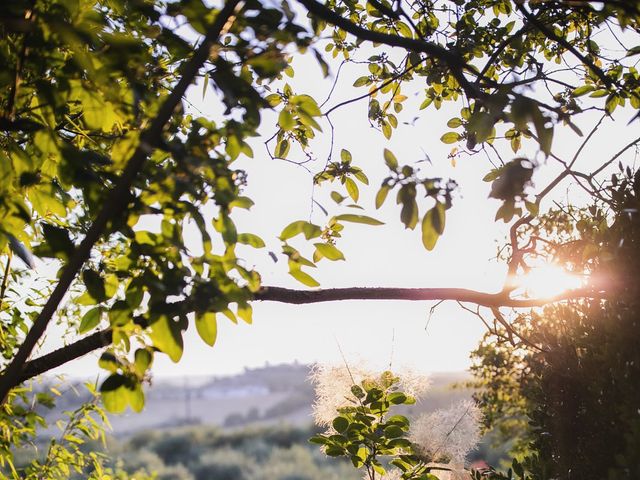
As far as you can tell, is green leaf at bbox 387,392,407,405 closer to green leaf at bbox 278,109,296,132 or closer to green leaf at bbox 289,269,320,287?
green leaf at bbox 289,269,320,287

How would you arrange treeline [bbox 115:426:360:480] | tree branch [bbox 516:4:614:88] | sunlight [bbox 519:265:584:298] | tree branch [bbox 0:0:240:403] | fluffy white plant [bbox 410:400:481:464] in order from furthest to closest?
treeline [bbox 115:426:360:480], fluffy white plant [bbox 410:400:481:464], sunlight [bbox 519:265:584:298], tree branch [bbox 516:4:614:88], tree branch [bbox 0:0:240:403]

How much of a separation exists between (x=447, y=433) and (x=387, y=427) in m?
0.48

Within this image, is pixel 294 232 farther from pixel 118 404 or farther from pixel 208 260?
pixel 118 404

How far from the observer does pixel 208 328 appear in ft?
3.33

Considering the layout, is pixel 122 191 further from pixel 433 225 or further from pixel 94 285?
pixel 433 225

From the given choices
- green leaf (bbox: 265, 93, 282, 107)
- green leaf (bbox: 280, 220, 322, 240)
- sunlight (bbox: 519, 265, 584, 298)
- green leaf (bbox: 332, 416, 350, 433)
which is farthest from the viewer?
green leaf (bbox: 265, 93, 282, 107)

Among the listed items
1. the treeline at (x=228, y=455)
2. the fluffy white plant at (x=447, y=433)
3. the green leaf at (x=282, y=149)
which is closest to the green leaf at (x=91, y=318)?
the green leaf at (x=282, y=149)

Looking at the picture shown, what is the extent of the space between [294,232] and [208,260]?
0.19m

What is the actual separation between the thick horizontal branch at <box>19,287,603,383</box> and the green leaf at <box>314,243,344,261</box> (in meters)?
0.33

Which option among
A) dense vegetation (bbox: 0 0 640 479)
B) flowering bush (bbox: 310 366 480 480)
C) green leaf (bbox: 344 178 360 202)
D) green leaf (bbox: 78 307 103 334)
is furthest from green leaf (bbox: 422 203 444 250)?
flowering bush (bbox: 310 366 480 480)

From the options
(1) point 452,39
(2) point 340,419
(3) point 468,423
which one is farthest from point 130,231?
(1) point 452,39

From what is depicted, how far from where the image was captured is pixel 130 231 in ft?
3.22

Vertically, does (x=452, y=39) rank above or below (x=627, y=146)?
above

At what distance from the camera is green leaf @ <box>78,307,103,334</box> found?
1.17m
